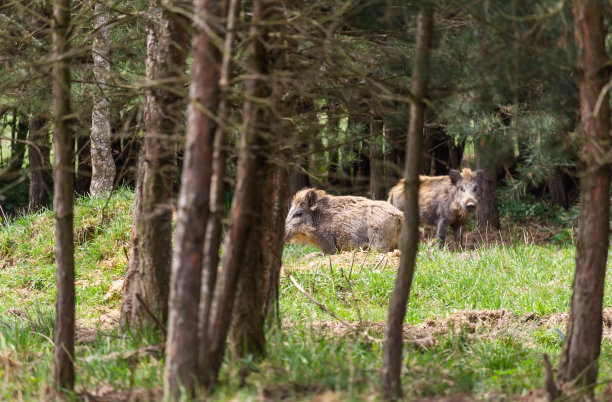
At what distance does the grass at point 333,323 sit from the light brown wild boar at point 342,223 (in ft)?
1.40

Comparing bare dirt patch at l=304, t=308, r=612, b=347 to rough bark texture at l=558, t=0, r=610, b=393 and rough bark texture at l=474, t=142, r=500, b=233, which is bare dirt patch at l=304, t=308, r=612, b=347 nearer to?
rough bark texture at l=558, t=0, r=610, b=393

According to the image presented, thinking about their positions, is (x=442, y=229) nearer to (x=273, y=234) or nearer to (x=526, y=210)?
(x=526, y=210)

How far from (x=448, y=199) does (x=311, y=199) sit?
3.72 m

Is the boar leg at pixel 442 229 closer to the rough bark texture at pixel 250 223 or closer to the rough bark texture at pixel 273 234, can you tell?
the rough bark texture at pixel 273 234

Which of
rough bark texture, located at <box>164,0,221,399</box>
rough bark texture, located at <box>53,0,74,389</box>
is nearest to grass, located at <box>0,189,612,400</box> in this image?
rough bark texture, located at <box>53,0,74,389</box>

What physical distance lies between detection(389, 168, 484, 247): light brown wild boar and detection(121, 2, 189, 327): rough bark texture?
950 centimetres

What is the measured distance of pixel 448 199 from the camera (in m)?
15.9

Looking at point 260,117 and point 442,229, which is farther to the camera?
point 442,229

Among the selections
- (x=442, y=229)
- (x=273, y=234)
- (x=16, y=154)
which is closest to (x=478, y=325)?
(x=273, y=234)

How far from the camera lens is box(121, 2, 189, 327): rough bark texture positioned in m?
5.78

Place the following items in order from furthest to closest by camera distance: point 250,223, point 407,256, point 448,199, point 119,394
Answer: point 448,199
point 119,394
point 407,256
point 250,223

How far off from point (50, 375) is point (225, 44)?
240cm

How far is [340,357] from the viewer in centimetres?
A: 513

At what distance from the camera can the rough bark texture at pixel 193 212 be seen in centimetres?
391
